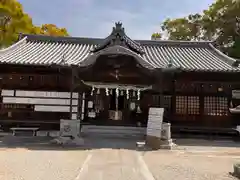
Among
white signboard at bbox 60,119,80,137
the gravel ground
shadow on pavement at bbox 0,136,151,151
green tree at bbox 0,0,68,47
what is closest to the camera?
the gravel ground

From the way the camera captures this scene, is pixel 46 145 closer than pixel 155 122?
Yes

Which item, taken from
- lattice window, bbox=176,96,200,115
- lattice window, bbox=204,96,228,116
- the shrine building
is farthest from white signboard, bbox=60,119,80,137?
lattice window, bbox=204,96,228,116

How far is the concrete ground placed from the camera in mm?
6871

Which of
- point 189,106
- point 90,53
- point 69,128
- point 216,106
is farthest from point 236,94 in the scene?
point 69,128

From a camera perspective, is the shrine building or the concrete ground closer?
the concrete ground

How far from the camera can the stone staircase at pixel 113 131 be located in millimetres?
15438

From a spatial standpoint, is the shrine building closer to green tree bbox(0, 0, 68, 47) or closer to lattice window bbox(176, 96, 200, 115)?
lattice window bbox(176, 96, 200, 115)

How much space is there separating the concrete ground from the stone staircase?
296cm

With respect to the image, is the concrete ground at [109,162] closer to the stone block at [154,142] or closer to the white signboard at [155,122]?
the stone block at [154,142]

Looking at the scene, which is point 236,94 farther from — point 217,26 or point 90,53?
point 217,26

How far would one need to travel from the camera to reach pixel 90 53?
56.2ft

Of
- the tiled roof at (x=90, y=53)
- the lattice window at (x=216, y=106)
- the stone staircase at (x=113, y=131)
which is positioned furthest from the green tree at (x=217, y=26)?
the stone staircase at (x=113, y=131)

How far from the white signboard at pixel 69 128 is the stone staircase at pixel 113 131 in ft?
8.66

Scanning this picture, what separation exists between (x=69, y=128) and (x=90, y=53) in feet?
20.5
